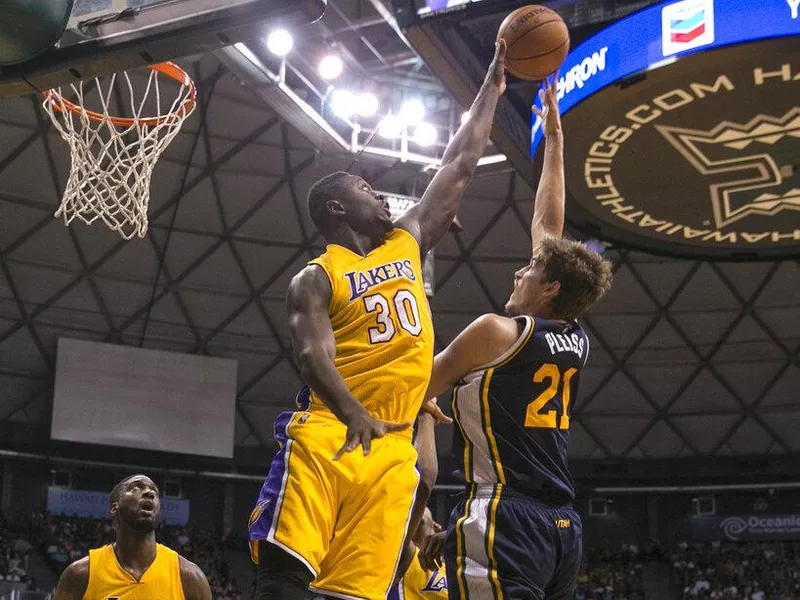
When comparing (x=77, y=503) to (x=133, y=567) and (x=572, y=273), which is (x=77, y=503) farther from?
(x=572, y=273)

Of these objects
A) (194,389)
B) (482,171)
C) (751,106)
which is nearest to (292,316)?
(751,106)

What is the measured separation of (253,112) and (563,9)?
9.65 meters

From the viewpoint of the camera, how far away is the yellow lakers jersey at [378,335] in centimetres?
468

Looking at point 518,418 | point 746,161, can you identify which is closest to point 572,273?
point 518,418

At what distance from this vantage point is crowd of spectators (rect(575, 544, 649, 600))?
92.9 feet

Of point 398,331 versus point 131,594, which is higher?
point 398,331

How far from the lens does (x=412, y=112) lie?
1908 cm

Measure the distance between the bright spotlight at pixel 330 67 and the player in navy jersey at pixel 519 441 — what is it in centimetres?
1341

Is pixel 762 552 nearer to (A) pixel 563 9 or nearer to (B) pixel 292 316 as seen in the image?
(A) pixel 563 9

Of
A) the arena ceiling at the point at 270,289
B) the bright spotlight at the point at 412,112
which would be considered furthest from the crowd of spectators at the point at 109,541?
the bright spotlight at the point at 412,112

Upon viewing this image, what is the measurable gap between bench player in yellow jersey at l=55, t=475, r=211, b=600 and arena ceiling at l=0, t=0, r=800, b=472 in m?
13.0

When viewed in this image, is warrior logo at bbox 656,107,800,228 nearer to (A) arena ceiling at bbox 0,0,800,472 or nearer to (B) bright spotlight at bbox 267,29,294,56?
(B) bright spotlight at bbox 267,29,294,56

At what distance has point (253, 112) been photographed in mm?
21359

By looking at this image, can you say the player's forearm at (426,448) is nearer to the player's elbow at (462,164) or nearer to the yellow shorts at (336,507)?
the yellow shorts at (336,507)
